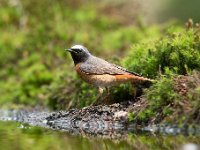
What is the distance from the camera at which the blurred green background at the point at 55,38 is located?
16.0m

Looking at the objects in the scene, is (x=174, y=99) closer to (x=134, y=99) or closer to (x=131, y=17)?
(x=134, y=99)

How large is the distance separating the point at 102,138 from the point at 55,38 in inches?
384

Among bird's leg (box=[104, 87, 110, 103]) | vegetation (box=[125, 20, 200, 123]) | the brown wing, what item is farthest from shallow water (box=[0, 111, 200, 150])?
bird's leg (box=[104, 87, 110, 103])

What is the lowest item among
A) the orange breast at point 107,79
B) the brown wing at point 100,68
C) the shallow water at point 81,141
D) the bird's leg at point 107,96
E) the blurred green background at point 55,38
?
the shallow water at point 81,141

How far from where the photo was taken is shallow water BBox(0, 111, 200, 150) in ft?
28.4

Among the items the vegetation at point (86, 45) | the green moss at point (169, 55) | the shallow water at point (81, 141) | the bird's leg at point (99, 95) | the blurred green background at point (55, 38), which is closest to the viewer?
the shallow water at point (81, 141)

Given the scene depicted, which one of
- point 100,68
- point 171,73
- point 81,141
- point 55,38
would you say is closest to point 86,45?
point 55,38

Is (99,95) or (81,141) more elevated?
(99,95)

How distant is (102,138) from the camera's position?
31.0 ft

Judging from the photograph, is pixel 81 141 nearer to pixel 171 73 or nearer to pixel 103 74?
pixel 171 73

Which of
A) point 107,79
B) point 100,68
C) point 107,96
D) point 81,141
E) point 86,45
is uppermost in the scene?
point 86,45

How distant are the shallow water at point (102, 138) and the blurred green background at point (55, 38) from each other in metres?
2.99

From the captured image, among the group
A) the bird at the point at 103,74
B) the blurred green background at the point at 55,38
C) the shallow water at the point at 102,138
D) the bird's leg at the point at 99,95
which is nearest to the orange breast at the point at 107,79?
the bird at the point at 103,74

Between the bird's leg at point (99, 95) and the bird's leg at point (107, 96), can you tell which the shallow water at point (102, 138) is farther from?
the bird's leg at point (107, 96)
